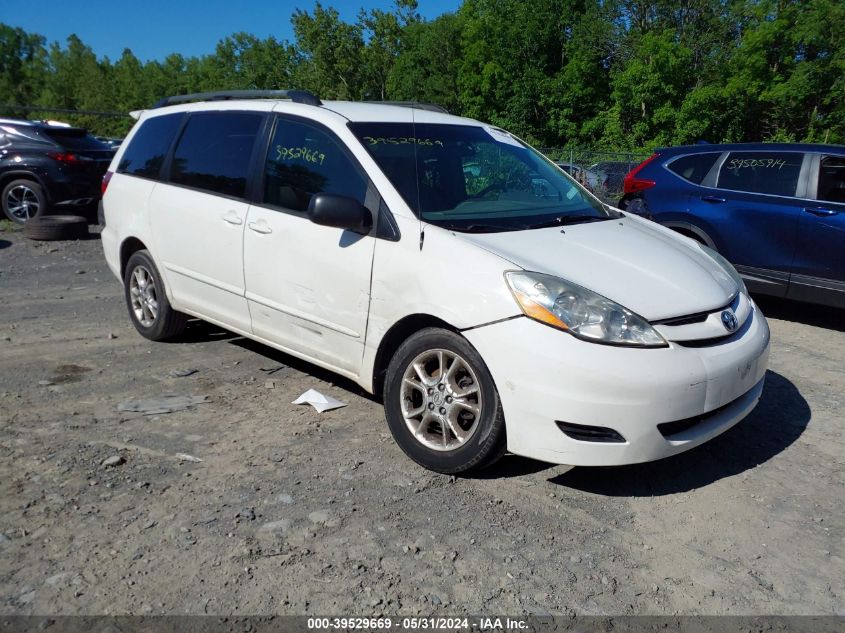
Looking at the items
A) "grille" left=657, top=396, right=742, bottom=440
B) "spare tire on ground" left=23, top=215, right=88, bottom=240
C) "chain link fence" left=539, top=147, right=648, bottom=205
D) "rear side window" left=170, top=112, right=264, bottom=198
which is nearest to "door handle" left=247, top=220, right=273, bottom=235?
"rear side window" left=170, top=112, right=264, bottom=198

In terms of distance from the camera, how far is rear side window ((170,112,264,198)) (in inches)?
189

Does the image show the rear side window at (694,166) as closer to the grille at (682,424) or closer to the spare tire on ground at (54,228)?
the grille at (682,424)

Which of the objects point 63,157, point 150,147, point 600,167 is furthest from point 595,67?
point 150,147

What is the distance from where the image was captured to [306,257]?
13.8 feet

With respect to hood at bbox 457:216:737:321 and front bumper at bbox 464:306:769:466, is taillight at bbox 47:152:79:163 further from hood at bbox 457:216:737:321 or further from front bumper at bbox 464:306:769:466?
front bumper at bbox 464:306:769:466

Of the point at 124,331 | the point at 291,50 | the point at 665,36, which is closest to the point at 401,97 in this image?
the point at 291,50

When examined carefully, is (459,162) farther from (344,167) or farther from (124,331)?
(124,331)

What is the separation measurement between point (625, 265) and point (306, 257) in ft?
5.82

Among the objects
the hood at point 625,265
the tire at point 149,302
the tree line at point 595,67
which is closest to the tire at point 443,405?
the hood at point 625,265

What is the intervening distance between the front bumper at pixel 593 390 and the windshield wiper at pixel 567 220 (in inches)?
37.9

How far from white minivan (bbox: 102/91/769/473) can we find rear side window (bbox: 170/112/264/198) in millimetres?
15

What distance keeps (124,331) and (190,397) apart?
1897mm

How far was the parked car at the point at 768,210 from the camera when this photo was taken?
652 centimetres

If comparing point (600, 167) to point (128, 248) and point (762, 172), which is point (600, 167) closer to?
point (762, 172)
